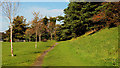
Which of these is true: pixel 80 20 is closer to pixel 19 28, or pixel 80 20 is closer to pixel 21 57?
pixel 21 57

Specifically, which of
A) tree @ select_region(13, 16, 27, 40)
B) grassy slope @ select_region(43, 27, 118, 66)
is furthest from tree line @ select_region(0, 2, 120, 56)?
grassy slope @ select_region(43, 27, 118, 66)

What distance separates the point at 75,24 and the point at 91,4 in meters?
8.62

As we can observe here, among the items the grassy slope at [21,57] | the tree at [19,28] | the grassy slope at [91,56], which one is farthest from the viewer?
the tree at [19,28]

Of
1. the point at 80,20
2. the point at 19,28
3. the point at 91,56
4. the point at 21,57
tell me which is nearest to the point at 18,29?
the point at 19,28

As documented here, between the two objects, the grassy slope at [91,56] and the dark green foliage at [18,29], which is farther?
the dark green foliage at [18,29]

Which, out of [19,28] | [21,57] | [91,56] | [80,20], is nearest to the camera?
[91,56]

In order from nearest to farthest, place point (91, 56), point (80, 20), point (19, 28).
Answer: point (91, 56) → point (80, 20) → point (19, 28)

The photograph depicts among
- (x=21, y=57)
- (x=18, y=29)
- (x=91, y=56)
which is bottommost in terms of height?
(x=21, y=57)

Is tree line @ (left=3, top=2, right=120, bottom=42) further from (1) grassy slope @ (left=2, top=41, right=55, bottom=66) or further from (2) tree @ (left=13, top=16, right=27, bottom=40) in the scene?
(1) grassy slope @ (left=2, top=41, right=55, bottom=66)

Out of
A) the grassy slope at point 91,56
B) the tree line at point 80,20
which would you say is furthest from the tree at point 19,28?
the grassy slope at point 91,56

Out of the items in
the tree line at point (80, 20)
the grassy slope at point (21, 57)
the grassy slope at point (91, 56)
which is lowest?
the grassy slope at point (21, 57)

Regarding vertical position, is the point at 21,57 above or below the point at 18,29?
below

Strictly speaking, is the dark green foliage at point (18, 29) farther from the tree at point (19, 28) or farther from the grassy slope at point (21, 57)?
the grassy slope at point (21, 57)

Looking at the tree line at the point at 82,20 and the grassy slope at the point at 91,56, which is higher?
the tree line at the point at 82,20
